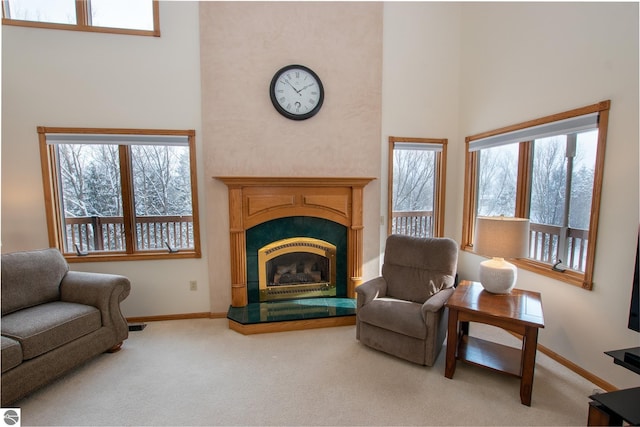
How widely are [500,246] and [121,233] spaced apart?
3.62 meters

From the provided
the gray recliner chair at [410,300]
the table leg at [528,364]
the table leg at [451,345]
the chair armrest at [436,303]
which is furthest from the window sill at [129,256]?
the table leg at [528,364]

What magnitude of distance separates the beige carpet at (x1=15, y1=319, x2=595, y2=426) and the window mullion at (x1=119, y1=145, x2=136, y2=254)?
41.9 inches

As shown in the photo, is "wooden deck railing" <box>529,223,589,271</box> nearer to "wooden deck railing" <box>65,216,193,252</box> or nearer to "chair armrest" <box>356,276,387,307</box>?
"chair armrest" <box>356,276,387,307</box>

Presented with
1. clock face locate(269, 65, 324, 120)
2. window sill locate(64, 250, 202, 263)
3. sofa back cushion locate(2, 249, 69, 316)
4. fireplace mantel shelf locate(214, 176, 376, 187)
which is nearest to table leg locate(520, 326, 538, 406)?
fireplace mantel shelf locate(214, 176, 376, 187)

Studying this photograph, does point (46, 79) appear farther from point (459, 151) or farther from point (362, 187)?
point (459, 151)

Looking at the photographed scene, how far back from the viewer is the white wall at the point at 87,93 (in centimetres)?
274

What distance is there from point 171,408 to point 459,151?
3811mm

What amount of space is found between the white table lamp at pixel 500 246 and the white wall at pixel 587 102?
1.78 feet

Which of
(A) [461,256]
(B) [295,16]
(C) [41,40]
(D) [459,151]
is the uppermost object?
(B) [295,16]

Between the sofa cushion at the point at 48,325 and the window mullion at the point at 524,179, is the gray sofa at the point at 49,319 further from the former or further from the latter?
the window mullion at the point at 524,179

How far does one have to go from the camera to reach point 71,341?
217cm

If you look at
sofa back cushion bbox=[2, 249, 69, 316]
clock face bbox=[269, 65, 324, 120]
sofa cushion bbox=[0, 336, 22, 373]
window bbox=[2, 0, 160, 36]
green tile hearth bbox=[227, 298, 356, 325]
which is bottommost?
green tile hearth bbox=[227, 298, 356, 325]

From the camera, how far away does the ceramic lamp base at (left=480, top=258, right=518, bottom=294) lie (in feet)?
7.38

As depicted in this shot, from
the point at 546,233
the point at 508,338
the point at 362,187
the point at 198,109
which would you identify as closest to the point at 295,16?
the point at 198,109
